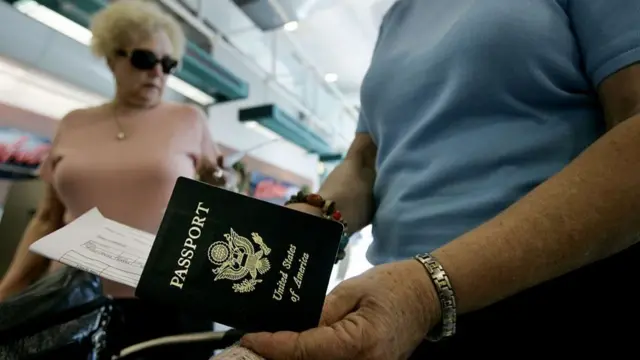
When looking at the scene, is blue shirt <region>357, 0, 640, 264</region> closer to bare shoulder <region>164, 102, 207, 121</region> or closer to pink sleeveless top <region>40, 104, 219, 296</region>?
pink sleeveless top <region>40, 104, 219, 296</region>

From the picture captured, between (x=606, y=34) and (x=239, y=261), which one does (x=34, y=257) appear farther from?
(x=606, y=34)

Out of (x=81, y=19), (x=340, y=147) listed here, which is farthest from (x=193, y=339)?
(x=340, y=147)

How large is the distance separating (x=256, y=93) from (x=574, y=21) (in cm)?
424

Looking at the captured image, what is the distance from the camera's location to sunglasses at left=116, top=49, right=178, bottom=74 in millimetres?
1259

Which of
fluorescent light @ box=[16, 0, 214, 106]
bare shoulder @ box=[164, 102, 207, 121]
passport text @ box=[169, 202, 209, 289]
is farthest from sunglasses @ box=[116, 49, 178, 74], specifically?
passport text @ box=[169, 202, 209, 289]

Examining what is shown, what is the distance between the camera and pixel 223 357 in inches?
11.9

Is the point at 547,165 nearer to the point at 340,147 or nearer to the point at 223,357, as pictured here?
the point at 223,357

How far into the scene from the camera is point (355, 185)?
717 millimetres

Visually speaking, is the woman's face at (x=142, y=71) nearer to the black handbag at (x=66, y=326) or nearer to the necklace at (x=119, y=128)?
the necklace at (x=119, y=128)

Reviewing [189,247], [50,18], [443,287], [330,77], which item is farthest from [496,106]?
[330,77]

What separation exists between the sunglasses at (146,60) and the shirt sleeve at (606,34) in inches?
42.2

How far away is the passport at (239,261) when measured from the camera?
333 millimetres

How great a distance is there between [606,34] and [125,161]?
0.97 meters

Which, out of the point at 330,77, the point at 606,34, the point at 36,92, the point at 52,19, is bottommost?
the point at 606,34
